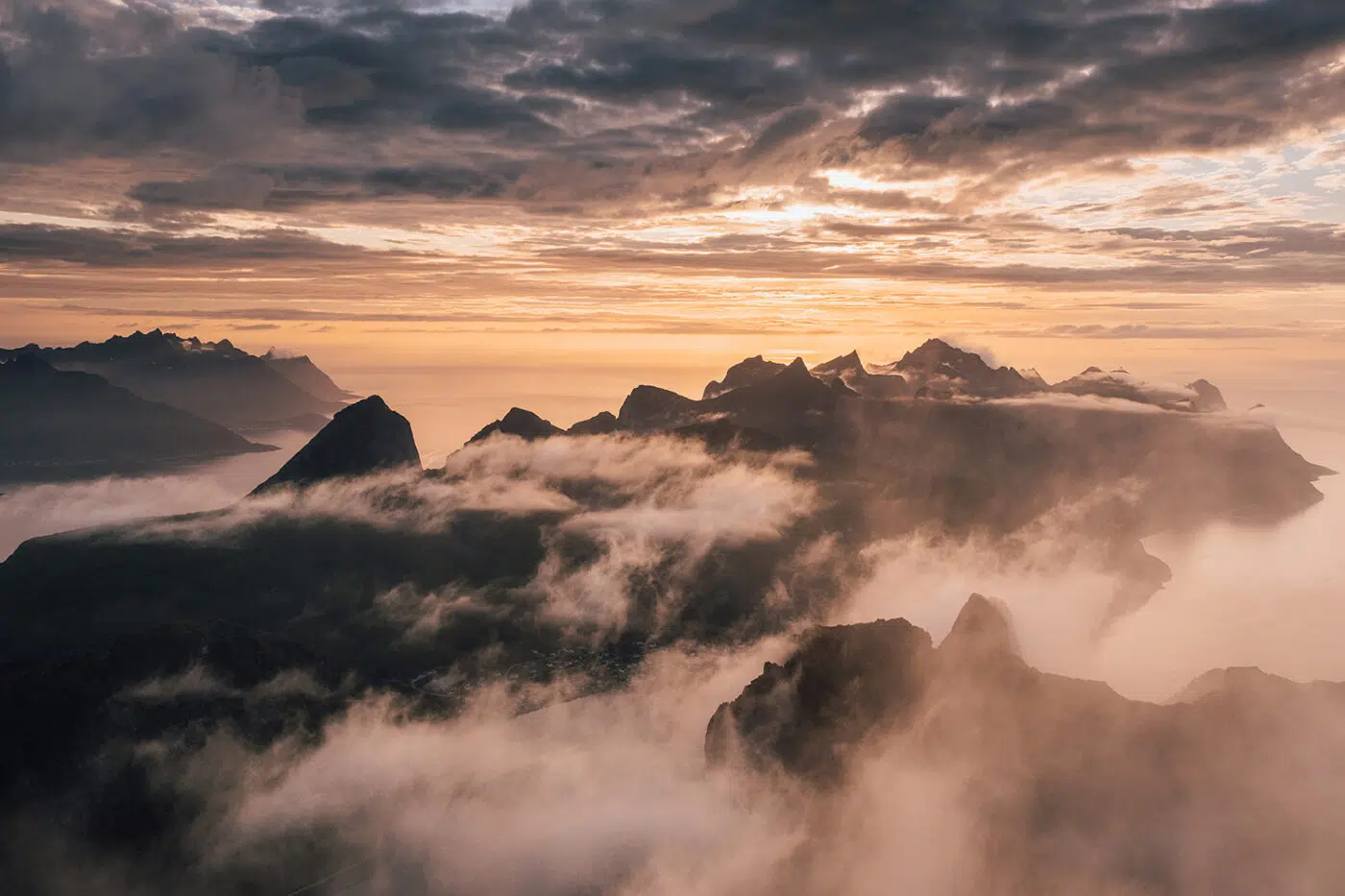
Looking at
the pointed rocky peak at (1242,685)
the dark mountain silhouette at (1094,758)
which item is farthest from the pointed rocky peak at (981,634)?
the pointed rocky peak at (1242,685)

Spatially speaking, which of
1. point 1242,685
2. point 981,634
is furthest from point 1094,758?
point 981,634

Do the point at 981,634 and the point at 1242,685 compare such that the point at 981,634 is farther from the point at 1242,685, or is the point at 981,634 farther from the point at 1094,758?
the point at 1242,685

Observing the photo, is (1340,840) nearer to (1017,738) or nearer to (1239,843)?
(1239,843)

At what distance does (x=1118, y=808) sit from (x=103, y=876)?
202997 millimetres

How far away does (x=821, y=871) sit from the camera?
186 metres

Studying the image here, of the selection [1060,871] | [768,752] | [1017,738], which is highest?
[1017,738]

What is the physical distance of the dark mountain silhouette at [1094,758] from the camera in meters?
129

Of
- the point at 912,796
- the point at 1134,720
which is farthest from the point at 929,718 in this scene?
the point at 1134,720

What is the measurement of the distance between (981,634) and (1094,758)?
31188 mm

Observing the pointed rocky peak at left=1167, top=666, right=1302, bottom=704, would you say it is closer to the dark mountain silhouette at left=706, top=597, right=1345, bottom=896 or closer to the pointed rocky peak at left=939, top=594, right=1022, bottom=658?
the dark mountain silhouette at left=706, top=597, right=1345, bottom=896

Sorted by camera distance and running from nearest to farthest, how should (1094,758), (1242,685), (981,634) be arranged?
(1242,685), (1094,758), (981,634)

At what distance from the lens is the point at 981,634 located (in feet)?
553

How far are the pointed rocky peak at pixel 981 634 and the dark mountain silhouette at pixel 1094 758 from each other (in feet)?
1.13

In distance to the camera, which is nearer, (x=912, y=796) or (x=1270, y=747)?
(x=1270, y=747)
